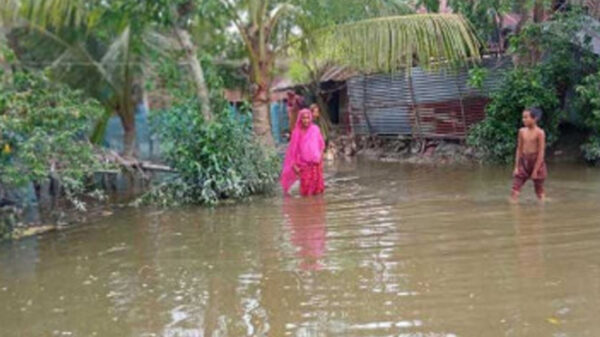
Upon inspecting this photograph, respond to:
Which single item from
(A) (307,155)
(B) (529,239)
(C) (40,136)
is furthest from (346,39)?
(B) (529,239)

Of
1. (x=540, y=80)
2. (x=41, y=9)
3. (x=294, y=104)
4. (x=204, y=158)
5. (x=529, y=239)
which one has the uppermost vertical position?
(x=41, y=9)

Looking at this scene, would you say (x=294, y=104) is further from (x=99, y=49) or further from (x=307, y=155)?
(x=307, y=155)

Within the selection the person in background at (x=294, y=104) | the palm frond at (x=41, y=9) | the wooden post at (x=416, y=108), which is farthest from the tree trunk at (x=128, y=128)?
the wooden post at (x=416, y=108)

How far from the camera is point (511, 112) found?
1258 centimetres

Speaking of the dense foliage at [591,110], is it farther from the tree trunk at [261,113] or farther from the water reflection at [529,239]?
the tree trunk at [261,113]

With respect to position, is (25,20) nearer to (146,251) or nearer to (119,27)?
(119,27)

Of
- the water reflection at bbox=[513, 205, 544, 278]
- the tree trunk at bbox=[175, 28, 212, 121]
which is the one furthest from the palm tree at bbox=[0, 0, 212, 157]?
the water reflection at bbox=[513, 205, 544, 278]

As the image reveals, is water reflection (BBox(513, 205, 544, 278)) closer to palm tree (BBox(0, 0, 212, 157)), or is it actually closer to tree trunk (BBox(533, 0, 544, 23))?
palm tree (BBox(0, 0, 212, 157))

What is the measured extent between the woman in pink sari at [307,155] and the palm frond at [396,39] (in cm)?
117

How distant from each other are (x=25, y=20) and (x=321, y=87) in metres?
9.43

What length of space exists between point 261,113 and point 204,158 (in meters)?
1.78

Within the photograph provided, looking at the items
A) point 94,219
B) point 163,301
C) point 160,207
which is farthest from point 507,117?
point 163,301

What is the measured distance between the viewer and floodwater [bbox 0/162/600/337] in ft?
14.0

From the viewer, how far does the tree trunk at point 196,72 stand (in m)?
10.2
